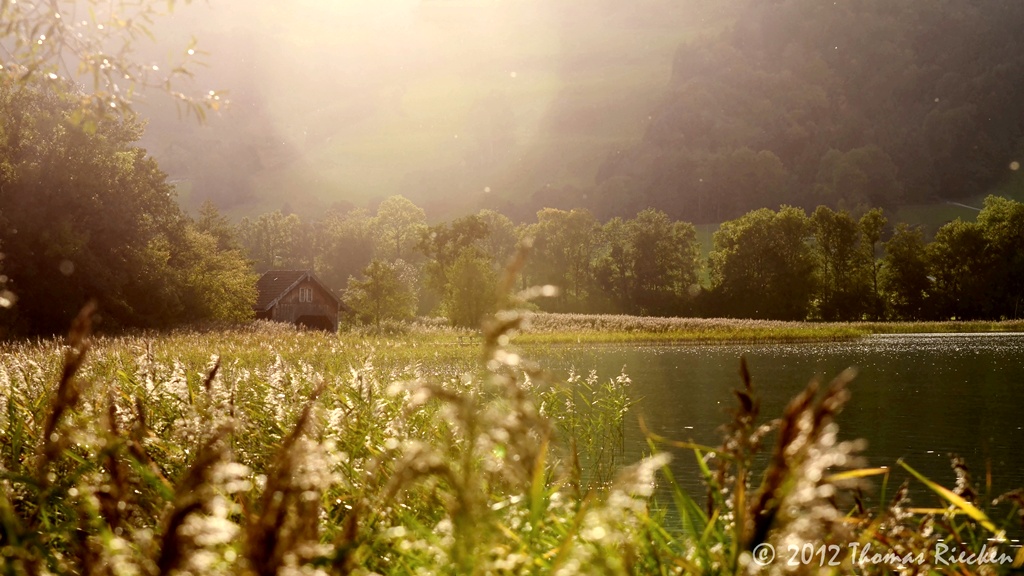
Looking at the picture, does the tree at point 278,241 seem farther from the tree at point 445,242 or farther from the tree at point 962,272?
the tree at point 962,272

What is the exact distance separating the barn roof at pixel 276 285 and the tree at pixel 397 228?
150 ft

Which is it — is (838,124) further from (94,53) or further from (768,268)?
(94,53)

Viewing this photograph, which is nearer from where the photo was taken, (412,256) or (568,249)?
(568,249)

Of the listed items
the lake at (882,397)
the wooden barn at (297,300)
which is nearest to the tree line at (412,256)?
the wooden barn at (297,300)

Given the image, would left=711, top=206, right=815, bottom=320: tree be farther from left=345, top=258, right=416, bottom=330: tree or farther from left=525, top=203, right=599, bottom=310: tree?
left=345, top=258, right=416, bottom=330: tree

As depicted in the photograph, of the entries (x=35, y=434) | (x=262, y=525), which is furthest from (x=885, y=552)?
(x=35, y=434)

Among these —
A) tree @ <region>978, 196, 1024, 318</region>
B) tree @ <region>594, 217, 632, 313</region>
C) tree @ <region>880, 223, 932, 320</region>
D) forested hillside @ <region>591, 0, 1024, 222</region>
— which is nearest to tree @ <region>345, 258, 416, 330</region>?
tree @ <region>594, 217, 632, 313</region>

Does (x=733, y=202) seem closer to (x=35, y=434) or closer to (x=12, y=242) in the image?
(x=12, y=242)

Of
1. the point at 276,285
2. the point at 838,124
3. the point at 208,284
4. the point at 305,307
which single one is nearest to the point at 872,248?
the point at 305,307

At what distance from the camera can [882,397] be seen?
19.6 metres

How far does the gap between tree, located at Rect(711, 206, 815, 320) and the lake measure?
39595 millimetres

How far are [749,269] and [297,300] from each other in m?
41.4

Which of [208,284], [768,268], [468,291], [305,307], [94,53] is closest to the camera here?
[94,53]

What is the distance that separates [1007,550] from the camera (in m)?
6.46
